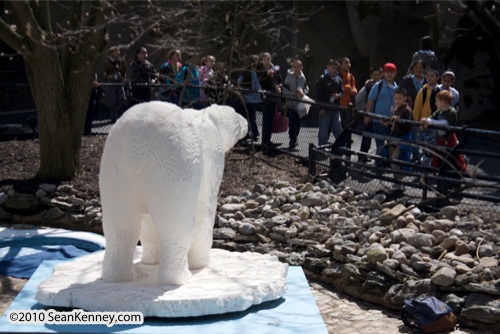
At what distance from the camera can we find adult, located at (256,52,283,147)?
13203 mm

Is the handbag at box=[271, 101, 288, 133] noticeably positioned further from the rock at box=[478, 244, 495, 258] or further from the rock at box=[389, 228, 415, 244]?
the rock at box=[478, 244, 495, 258]

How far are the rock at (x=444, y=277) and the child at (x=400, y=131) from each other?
8.72 feet

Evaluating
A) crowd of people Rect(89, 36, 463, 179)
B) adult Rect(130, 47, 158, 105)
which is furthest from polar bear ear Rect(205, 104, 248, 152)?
adult Rect(130, 47, 158, 105)

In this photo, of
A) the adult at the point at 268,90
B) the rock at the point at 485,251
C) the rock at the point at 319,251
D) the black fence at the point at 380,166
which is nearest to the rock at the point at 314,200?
the black fence at the point at 380,166

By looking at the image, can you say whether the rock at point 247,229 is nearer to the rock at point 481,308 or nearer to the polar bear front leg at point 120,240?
the rock at point 481,308

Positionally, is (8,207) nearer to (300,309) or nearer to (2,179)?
(2,179)

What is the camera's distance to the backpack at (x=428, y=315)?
6.84 metres

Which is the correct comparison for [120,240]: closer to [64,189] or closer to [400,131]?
[64,189]

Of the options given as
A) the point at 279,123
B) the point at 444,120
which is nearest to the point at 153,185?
the point at 444,120

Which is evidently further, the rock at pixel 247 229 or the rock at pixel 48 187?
the rock at pixel 48 187

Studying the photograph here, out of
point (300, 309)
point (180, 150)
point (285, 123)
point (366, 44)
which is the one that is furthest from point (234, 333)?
point (366, 44)

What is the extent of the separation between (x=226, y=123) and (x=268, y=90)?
6.71 metres

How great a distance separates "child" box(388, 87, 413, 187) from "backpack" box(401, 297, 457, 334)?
3168mm

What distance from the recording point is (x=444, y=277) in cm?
736
